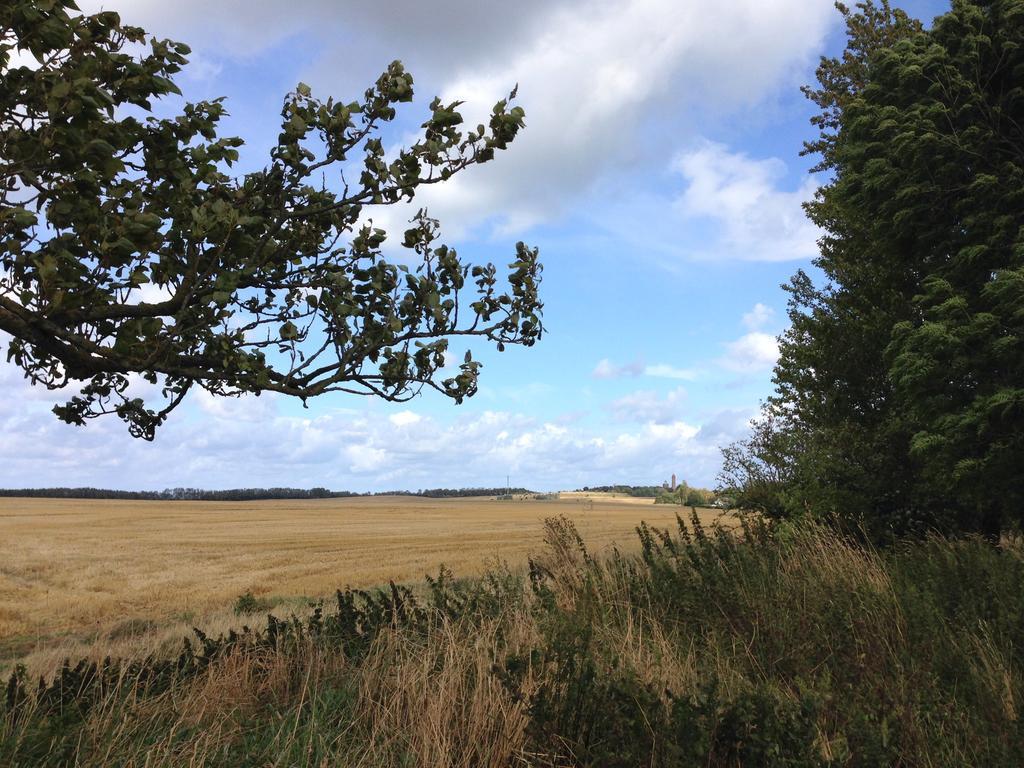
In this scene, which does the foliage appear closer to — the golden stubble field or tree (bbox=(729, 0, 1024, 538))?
the golden stubble field

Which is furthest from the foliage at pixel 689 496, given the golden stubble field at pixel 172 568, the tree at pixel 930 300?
the tree at pixel 930 300

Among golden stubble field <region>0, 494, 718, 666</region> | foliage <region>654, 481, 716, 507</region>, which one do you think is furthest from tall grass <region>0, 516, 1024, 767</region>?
foliage <region>654, 481, 716, 507</region>

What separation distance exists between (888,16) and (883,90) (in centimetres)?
1055

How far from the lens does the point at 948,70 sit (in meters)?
12.3

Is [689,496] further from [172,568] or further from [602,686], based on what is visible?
[602,686]

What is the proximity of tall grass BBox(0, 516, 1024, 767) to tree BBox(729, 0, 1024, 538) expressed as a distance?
3.71 meters

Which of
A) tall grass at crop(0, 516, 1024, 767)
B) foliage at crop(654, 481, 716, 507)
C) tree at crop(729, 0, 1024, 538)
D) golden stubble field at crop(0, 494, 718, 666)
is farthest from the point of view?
foliage at crop(654, 481, 716, 507)

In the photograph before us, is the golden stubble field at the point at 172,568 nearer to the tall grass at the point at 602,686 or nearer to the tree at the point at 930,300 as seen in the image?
the tall grass at the point at 602,686

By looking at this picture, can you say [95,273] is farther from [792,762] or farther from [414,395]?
[792,762]

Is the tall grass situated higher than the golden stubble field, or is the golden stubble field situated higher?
the tall grass

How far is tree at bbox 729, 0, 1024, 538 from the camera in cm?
1091

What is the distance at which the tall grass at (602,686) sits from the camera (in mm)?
3992

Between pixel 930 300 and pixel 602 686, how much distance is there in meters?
11.2

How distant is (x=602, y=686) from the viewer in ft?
14.1
